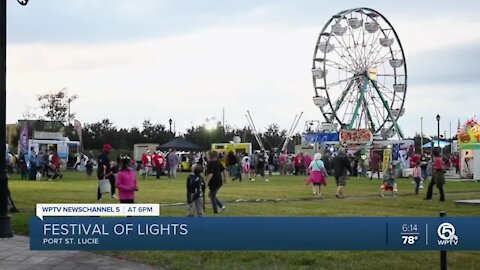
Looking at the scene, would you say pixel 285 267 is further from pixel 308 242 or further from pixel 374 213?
pixel 374 213

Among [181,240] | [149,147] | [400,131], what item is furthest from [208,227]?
[400,131]

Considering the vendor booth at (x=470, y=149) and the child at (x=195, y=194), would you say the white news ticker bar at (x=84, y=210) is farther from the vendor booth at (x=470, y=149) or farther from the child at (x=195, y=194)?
the vendor booth at (x=470, y=149)

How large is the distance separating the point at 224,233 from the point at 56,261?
2809 mm

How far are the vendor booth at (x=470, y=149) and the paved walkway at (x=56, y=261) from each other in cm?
3074

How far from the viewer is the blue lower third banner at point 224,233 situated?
7.75 metres

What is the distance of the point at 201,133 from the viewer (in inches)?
3679

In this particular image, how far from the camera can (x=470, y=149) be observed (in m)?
38.5

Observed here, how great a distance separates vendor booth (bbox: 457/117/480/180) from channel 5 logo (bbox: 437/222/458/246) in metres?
30.8

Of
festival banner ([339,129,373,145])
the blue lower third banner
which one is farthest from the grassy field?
festival banner ([339,129,373,145])

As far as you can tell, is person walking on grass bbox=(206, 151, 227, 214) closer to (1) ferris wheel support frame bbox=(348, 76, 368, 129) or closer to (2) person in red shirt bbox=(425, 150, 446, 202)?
(2) person in red shirt bbox=(425, 150, 446, 202)

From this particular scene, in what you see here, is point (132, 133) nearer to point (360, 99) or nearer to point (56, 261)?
point (360, 99)

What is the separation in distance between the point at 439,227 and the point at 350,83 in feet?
172

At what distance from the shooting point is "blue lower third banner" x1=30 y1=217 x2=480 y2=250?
25.4 ft

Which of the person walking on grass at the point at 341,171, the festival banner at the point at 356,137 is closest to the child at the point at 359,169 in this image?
the festival banner at the point at 356,137
